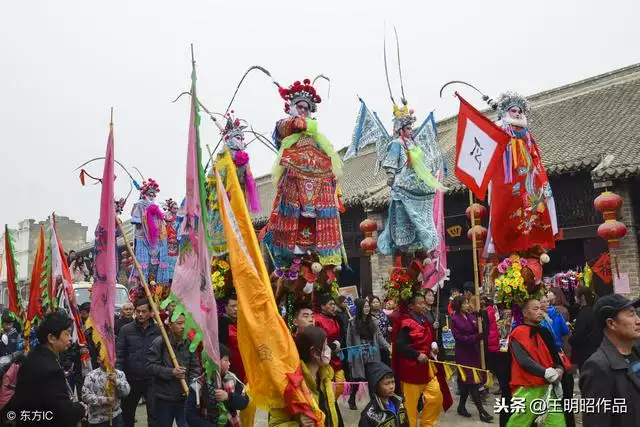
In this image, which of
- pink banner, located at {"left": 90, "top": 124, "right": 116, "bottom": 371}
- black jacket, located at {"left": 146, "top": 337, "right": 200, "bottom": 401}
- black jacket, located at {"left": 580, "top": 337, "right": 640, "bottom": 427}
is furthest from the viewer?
black jacket, located at {"left": 146, "top": 337, "right": 200, "bottom": 401}

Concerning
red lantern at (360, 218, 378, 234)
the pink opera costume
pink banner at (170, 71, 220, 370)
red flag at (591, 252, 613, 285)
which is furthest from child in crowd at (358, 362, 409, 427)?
red lantern at (360, 218, 378, 234)

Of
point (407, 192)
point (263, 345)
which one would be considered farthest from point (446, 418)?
point (263, 345)

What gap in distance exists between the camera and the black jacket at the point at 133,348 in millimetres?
5836

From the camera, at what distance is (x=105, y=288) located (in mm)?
4605

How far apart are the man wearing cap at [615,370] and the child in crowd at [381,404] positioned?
143 cm

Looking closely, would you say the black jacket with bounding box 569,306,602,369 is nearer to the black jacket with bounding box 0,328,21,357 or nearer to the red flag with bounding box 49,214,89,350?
the red flag with bounding box 49,214,89,350

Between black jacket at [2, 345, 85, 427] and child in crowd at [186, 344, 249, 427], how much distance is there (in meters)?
0.88

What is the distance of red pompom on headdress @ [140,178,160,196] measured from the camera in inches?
424

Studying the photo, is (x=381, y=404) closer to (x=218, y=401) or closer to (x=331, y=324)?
(x=218, y=401)

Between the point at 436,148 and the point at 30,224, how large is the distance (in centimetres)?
3352

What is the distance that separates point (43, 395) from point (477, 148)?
4814 mm

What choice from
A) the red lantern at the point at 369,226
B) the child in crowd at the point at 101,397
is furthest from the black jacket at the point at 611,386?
the red lantern at the point at 369,226

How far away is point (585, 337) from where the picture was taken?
19.6 ft

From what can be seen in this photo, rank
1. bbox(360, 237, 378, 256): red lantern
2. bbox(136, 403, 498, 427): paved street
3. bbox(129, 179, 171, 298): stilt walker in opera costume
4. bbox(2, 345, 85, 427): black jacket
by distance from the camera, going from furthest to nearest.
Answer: bbox(360, 237, 378, 256): red lantern
bbox(129, 179, 171, 298): stilt walker in opera costume
bbox(136, 403, 498, 427): paved street
bbox(2, 345, 85, 427): black jacket
